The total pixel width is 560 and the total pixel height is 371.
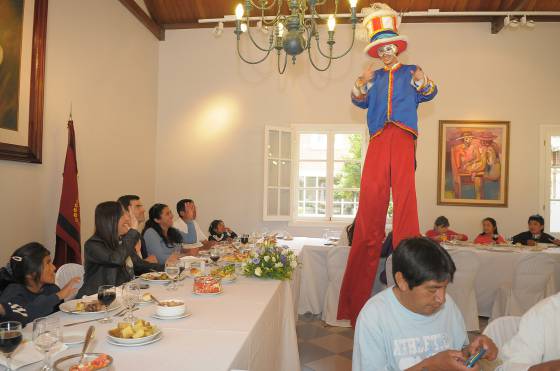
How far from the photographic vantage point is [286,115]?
752 centimetres

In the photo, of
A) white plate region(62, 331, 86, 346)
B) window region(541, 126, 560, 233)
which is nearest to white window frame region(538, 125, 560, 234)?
window region(541, 126, 560, 233)

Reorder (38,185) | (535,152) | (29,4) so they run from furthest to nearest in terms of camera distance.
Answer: (535,152) < (38,185) < (29,4)

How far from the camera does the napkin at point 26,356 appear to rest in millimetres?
1406

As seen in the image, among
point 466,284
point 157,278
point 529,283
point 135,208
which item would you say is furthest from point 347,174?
point 157,278

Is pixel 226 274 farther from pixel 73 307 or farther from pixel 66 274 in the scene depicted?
pixel 66 274

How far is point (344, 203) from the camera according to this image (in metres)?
7.58

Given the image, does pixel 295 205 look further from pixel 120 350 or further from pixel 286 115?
pixel 120 350

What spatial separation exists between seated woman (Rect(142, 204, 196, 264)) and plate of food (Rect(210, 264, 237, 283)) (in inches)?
51.7

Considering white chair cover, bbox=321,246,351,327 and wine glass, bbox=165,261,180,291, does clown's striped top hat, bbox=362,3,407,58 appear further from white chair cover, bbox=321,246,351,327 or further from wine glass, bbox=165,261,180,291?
wine glass, bbox=165,261,180,291

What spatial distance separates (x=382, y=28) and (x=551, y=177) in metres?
5.10

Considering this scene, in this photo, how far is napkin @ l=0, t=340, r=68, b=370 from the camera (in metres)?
1.41

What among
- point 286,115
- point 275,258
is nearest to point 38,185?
point 275,258

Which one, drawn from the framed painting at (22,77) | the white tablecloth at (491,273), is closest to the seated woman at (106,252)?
the framed painting at (22,77)

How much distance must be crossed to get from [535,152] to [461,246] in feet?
9.73
